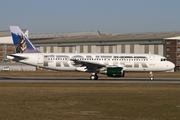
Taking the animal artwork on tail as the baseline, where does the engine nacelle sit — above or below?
below

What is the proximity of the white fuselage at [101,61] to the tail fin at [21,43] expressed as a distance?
1836mm

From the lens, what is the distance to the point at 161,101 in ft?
65.6

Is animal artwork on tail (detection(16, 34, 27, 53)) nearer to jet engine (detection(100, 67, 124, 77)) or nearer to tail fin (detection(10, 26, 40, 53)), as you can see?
tail fin (detection(10, 26, 40, 53))

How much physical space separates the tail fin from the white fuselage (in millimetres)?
1836

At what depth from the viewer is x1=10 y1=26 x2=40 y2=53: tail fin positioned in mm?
43375

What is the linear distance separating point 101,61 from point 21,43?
13.2 metres

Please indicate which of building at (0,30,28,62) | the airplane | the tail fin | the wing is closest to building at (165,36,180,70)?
the airplane

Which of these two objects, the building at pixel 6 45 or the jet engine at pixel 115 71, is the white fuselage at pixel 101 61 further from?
the building at pixel 6 45

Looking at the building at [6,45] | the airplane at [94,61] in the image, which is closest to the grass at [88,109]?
the airplane at [94,61]

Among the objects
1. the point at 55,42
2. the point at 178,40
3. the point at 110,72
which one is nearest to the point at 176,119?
the point at 110,72

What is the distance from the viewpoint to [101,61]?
41188mm

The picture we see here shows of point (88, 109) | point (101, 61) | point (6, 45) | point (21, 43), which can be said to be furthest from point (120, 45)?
point (88, 109)

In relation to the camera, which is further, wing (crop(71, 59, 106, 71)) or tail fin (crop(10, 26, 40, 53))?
tail fin (crop(10, 26, 40, 53))

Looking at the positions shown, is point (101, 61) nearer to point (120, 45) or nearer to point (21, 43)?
point (21, 43)
